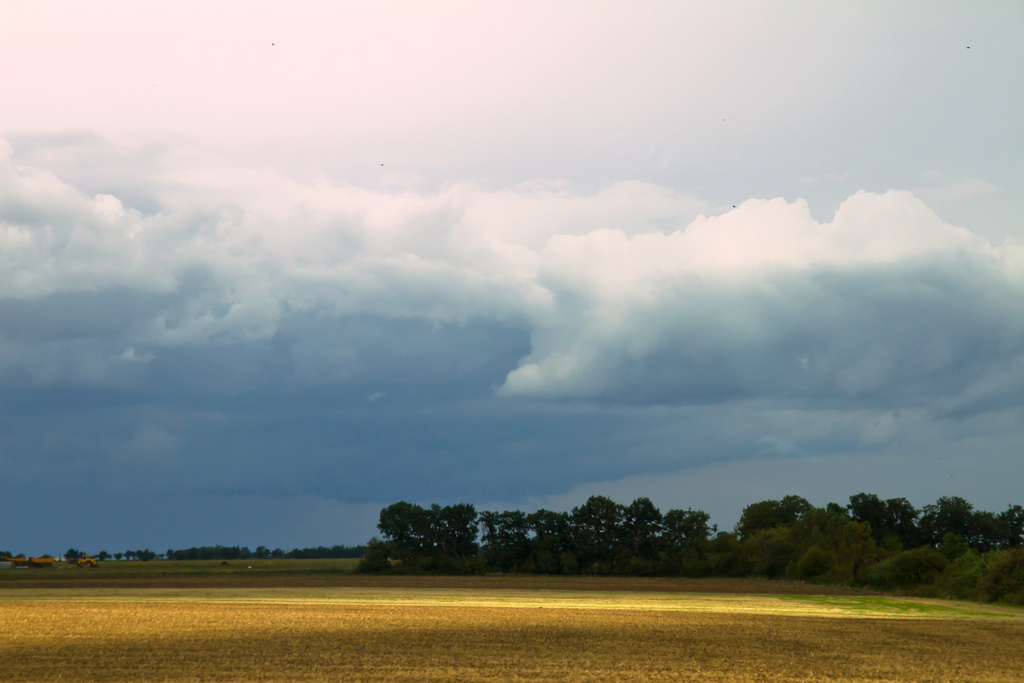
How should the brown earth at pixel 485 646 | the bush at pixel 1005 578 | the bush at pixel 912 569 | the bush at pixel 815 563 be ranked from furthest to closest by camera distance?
the bush at pixel 815 563
the bush at pixel 912 569
the bush at pixel 1005 578
the brown earth at pixel 485 646

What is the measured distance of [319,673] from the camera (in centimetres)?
1672

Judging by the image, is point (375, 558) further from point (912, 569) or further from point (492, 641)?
point (492, 641)

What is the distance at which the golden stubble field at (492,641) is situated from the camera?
17.5 metres

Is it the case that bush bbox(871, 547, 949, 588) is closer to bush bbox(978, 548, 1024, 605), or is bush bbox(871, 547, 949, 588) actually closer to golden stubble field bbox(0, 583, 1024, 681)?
bush bbox(978, 548, 1024, 605)

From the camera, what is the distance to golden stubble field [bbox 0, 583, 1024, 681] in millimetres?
17469

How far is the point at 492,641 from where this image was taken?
2317 cm

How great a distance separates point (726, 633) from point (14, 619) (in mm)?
26034

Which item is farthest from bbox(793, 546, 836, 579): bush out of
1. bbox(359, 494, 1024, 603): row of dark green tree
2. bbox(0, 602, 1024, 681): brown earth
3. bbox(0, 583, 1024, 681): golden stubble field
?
bbox(0, 602, 1024, 681): brown earth

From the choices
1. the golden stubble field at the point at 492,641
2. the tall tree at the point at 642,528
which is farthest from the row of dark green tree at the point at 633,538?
the golden stubble field at the point at 492,641

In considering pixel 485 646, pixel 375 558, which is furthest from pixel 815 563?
pixel 485 646

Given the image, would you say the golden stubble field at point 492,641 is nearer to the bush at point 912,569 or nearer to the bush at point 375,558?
the bush at point 912,569

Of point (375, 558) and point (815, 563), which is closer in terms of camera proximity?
point (815, 563)

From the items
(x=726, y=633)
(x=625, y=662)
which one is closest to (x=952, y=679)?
(x=625, y=662)

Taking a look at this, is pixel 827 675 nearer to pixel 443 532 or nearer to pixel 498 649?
pixel 498 649
